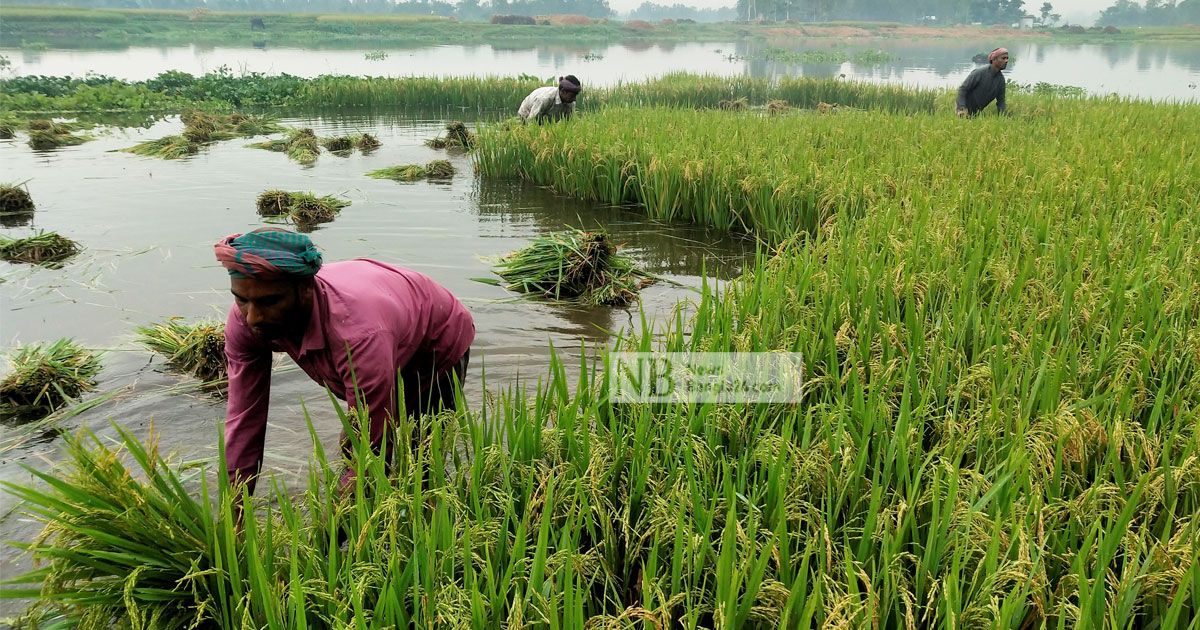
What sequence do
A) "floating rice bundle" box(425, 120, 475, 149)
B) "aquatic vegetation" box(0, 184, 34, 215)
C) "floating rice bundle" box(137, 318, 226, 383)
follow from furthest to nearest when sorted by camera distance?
"floating rice bundle" box(425, 120, 475, 149) → "aquatic vegetation" box(0, 184, 34, 215) → "floating rice bundle" box(137, 318, 226, 383)

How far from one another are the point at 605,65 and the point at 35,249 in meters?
37.3

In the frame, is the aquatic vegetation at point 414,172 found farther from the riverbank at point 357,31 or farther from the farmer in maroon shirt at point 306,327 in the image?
the riverbank at point 357,31

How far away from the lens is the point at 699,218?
7.09m

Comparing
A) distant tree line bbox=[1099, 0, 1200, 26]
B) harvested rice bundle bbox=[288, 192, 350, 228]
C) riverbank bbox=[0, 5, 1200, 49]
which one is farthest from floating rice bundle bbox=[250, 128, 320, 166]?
distant tree line bbox=[1099, 0, 1200, 26]

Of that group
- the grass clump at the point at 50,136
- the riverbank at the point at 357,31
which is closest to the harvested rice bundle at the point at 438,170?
the grass clump at the point at 50,136

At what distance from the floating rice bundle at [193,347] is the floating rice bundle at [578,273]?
2.06 m

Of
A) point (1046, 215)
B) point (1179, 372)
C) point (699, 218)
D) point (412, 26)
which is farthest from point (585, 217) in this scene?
point (412, 26)

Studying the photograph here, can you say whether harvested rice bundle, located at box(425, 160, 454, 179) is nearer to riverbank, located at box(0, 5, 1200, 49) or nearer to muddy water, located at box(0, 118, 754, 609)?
muddy water, located at box(0, 118, 754, 609)

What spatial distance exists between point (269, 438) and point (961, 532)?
2.86 metres

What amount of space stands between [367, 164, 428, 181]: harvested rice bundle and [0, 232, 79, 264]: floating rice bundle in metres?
4.12

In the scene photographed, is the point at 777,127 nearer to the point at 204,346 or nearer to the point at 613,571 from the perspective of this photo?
the point at 204,346

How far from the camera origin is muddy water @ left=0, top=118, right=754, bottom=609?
11.4 ft

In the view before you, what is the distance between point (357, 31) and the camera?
54625 millimetres

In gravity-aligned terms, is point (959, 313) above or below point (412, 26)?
below
